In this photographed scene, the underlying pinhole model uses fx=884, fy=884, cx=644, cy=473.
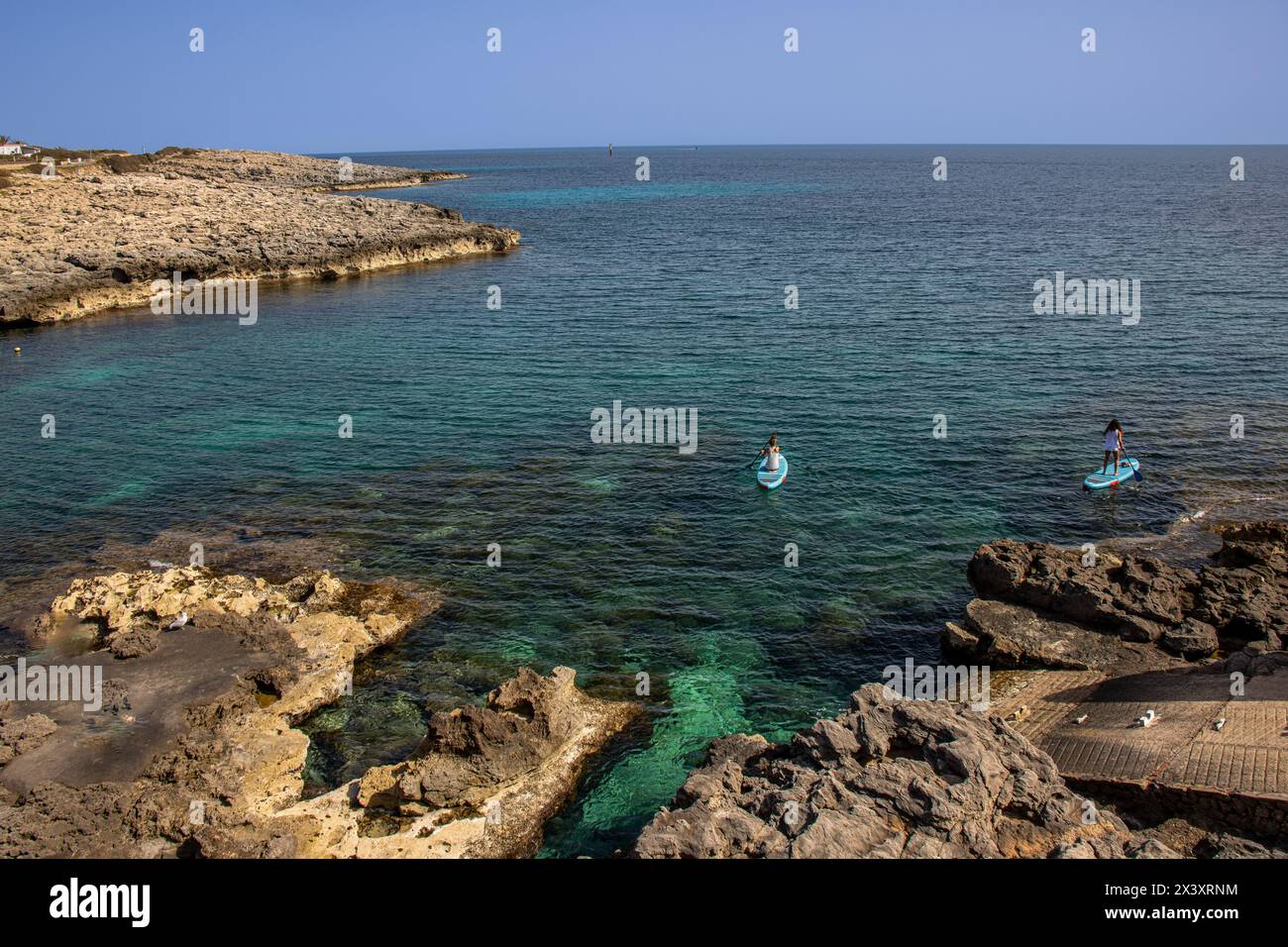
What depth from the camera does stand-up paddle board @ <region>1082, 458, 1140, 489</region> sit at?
37906mm

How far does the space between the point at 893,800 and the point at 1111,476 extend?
27.1 m

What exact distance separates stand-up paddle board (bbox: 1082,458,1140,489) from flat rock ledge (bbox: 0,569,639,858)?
24.3 meters

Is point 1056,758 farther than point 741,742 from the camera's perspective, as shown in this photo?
No

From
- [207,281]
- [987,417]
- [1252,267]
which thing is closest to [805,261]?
[1252,267]

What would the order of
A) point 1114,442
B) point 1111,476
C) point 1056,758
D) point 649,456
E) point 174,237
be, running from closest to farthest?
point 1056,758 < point 1114,442 < point 1111,476 < point 649,456 < point 174,237

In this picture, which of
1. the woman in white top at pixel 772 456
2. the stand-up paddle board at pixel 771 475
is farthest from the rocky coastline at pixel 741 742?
the woman in white top at pixel 772 456

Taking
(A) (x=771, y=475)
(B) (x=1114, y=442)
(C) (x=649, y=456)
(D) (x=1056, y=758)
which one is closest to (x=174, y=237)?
(C) (x=649, y=456)

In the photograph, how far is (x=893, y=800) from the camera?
16766 millimetres

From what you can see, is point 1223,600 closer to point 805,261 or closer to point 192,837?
point 192,837

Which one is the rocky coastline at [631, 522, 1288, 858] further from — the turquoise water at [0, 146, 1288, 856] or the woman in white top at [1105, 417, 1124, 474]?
the woman in white top at [1105, 417, 1124, 474]

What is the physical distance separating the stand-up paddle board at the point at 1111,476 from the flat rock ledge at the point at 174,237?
250 feet

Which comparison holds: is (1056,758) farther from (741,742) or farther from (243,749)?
(243,749)

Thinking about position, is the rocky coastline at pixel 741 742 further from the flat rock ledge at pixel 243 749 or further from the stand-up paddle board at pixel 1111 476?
the stand-up paddle board at pixel 1111 476

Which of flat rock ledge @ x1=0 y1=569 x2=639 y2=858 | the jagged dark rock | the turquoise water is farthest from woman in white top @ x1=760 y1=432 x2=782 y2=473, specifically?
flat rock ledge @ x1=0 y1=569 x2=639 y2=858
